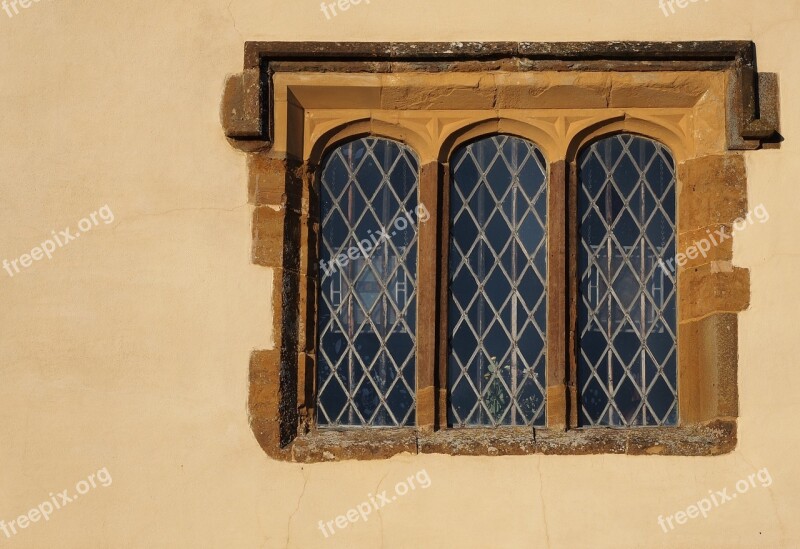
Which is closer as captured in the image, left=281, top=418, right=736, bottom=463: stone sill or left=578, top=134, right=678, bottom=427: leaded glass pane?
left=281, top=418, right=736, bottom=463: stone sill

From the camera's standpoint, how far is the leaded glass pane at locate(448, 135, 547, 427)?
262 inches

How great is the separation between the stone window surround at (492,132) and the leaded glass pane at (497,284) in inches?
3.4

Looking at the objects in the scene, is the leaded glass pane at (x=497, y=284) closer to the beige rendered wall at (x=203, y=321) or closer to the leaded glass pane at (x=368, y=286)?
the leaded glass pane at (x=368, y=286)

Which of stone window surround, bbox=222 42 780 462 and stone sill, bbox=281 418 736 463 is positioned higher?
stone window surround, bbox=222 42 780 462

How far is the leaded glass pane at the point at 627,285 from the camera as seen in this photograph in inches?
262

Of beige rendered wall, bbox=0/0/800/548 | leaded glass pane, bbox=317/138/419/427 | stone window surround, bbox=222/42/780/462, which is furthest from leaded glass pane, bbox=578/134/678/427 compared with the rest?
leaded glass pane, bbox=317/138/419/427

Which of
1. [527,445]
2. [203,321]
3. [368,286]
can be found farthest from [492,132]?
[203,321]

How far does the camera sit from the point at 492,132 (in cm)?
690

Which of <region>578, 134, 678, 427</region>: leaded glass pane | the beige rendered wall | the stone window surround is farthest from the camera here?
<region>578, 134, 678, 427</region>: leaded glass pane

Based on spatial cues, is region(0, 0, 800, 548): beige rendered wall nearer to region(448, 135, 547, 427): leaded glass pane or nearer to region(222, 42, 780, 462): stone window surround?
region(222, 42, 780, 462): stone window surround

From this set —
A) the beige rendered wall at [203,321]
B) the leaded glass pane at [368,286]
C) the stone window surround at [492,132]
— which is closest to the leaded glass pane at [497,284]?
the stone window surround at [492,132]

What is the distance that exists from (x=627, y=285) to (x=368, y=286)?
128 cm

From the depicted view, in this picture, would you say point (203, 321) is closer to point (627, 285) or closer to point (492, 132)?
point (492, 132)

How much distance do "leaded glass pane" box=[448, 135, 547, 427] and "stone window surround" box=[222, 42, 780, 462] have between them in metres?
0.09
